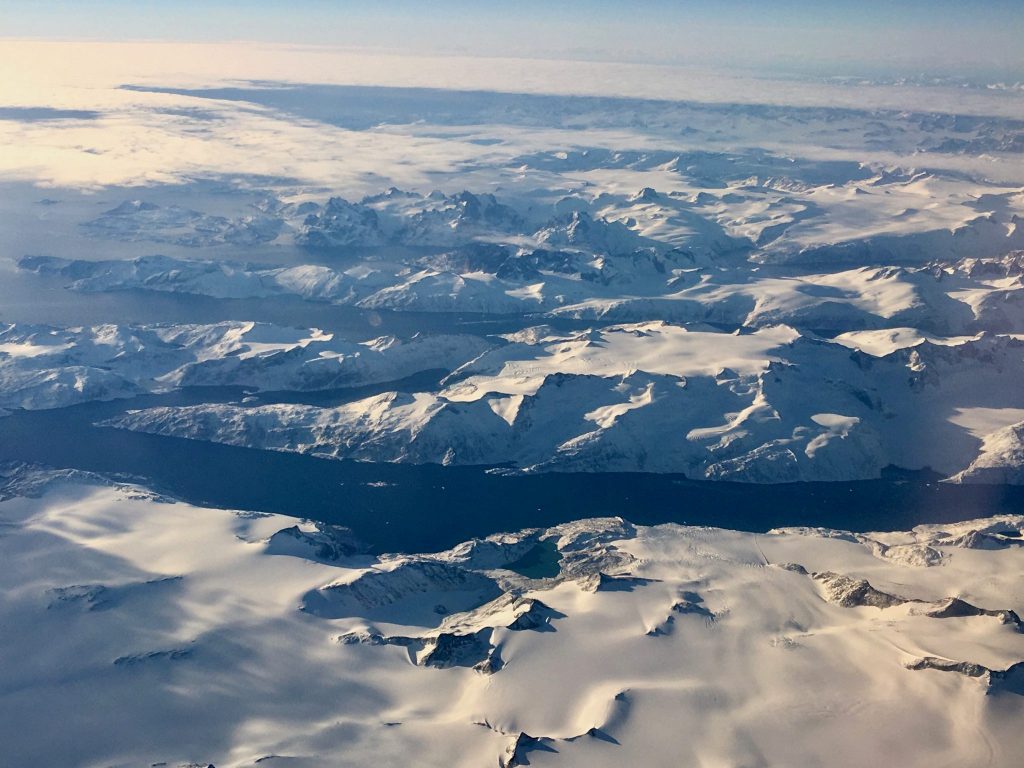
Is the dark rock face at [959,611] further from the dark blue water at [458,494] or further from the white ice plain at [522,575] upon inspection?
the dark blue water at [458,494]

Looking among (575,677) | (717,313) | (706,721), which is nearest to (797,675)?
(706,721)

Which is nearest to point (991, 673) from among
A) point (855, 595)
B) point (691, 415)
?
point (855, 595)

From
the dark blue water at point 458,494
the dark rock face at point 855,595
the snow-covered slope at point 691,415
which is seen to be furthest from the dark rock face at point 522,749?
the snow-covered slope at point 691,415

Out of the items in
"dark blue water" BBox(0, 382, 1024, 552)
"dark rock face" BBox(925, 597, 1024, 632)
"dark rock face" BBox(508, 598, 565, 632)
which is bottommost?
"dark blue water" BBox(0, 382, 1024, 552)

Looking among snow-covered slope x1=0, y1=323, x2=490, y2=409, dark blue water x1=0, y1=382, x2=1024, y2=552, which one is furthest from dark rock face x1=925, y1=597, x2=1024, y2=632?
snow-covered slope x1=0, y1=323, x2=490, y2=409

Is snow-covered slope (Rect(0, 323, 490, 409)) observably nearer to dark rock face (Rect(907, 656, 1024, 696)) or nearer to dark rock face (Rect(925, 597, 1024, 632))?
dark rock face (Rect(925, 597, 1024, 632))

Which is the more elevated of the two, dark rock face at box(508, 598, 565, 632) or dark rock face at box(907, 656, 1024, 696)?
dark rock face at box(907, 656, 1024, 696)

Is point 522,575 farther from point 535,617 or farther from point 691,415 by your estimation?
point 691,415
